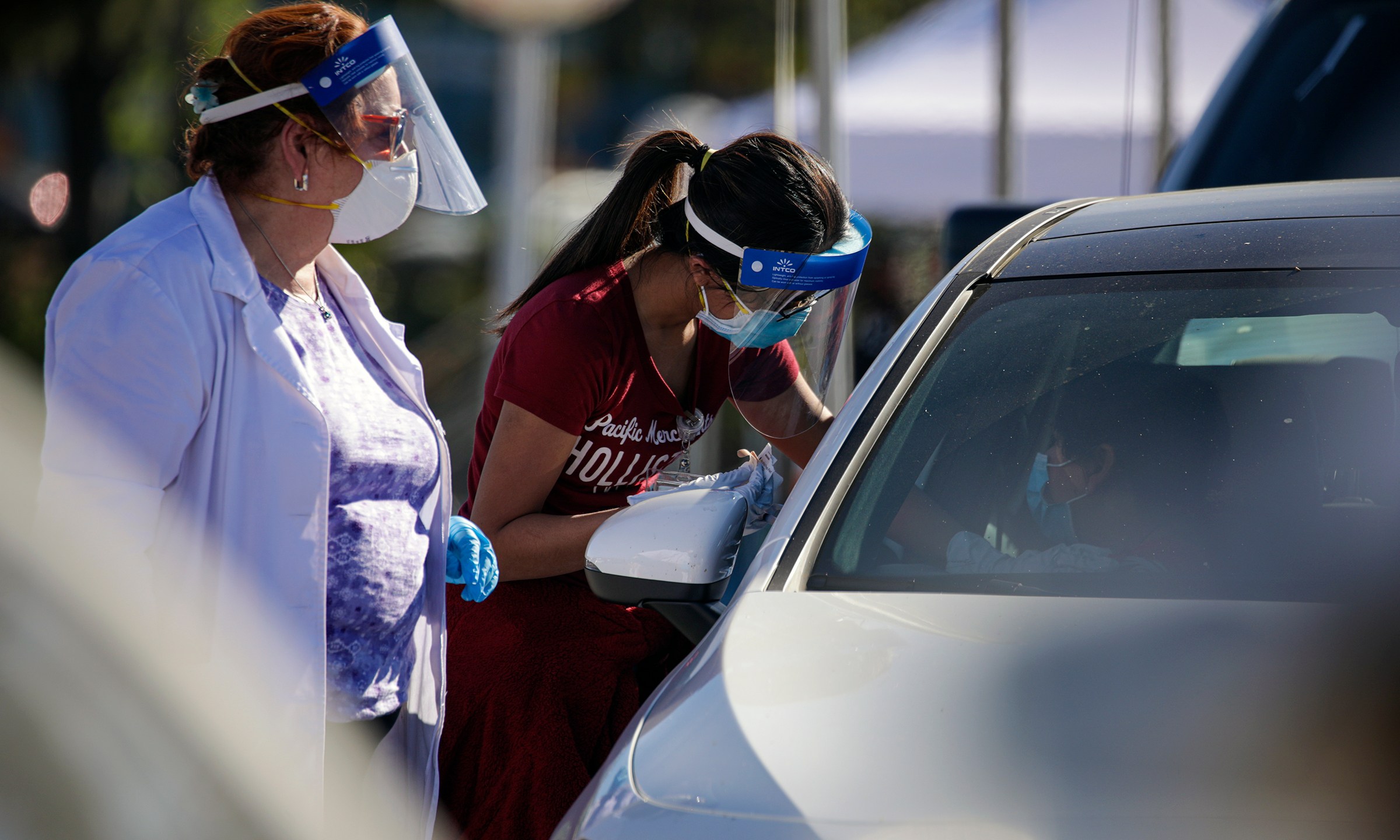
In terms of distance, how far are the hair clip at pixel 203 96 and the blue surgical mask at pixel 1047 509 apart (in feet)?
4.57

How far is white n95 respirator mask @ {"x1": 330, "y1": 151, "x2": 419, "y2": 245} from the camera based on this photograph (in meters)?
2.24

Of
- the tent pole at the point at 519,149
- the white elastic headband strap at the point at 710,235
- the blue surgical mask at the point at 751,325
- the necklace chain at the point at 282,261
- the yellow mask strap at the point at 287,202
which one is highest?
the yellow mask strap at the point at 287,202

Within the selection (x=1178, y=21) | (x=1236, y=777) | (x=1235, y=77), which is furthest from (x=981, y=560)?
(x=1178, y=21)

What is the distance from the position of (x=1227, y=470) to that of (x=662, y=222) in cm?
126

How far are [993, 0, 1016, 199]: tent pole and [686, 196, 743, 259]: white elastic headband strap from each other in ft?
14.5

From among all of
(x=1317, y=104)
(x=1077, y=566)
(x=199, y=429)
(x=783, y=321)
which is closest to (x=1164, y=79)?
(x=1317, y=104)

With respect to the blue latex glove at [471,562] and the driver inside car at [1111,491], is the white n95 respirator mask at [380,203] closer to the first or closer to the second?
the blue latex glove at [471,562]

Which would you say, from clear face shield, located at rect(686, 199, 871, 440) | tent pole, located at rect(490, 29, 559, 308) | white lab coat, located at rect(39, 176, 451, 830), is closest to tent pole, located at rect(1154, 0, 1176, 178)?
clear face shield, located at rect(686, 199, 871, 440)

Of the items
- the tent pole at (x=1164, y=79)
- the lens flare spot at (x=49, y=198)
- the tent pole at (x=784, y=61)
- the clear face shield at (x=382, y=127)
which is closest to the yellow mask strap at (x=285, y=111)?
the clear face shield at (x=382, y=127)

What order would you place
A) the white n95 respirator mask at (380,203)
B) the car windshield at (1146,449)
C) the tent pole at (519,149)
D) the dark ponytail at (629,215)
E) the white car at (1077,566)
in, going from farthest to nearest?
the tent pole at (519,149)
the dark ponytail at (629,215)
the white n95 respirator mask at (380,203)
the car windshield at (1146,449)
the white car at (1077,566)

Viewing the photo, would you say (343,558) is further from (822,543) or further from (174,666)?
(174,666)

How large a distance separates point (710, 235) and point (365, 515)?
87 centimetres

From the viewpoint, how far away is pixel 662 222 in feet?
8.50

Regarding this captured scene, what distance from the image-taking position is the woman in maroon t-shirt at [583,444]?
234 cm
